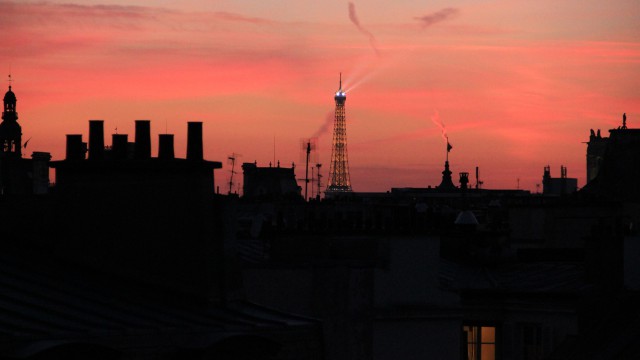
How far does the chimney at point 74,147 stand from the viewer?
3123 cm

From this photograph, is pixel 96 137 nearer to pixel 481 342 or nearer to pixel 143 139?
pixel 143 139

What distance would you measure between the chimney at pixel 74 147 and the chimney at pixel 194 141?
1786 mm

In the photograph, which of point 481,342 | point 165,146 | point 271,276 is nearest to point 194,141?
point 165,146

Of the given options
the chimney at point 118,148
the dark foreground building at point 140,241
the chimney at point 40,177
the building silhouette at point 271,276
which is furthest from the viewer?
the chimney at point 40,177

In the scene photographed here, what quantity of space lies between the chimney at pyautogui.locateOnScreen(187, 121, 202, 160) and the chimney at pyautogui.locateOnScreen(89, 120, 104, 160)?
1446 mm

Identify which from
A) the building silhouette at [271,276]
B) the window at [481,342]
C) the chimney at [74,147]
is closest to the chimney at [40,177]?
the building silhouette at [271,276]

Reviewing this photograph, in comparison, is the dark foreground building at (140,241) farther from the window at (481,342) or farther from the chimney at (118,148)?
the window at (481,342)

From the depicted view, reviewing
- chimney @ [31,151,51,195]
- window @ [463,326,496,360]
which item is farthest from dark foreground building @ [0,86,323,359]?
chimney @ [31,151,51,195]

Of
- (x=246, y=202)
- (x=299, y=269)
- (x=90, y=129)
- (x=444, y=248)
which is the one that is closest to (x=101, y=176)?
(x=90, y=129)

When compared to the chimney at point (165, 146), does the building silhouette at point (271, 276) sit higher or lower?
lower

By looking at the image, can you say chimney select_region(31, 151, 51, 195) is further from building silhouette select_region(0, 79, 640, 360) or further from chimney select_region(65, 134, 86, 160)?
chimney select_region(65, 134, 86, 160)

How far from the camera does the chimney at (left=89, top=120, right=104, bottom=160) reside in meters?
31.2

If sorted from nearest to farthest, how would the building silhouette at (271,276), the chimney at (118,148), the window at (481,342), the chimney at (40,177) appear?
the building silhouette at (271,276) → the chimney at (118,148) → the window at (481,342) → the chimney at (40,177)

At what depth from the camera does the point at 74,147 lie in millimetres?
31516
